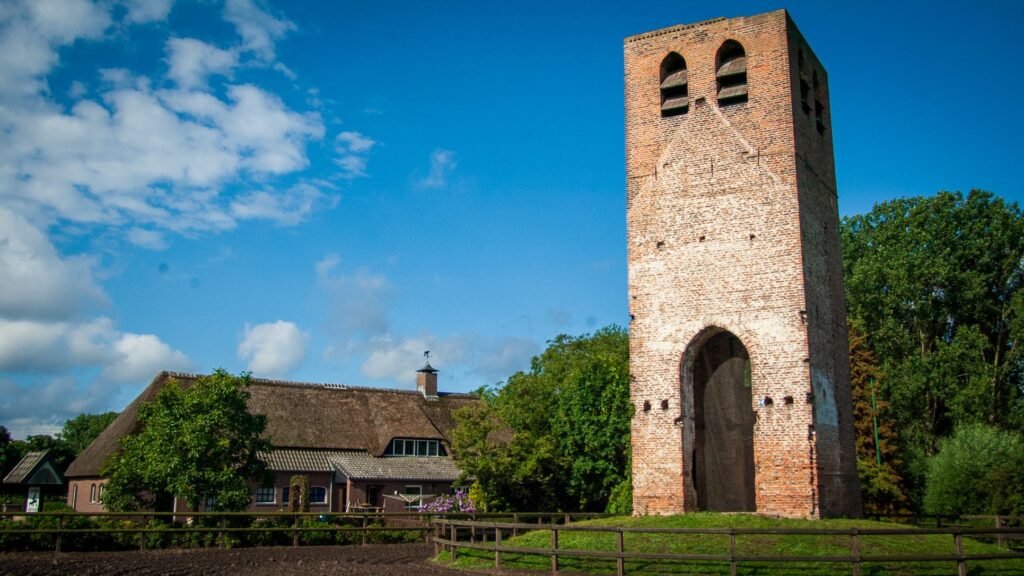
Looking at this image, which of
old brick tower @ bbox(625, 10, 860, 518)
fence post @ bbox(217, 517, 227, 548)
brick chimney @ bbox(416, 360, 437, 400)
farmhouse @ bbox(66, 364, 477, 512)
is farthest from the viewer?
brick chimney @ bbox(416, 360, 437, 400)

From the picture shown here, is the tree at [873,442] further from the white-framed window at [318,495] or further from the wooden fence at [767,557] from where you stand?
the white-framed window at [318,495]

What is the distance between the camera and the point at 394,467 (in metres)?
45.4

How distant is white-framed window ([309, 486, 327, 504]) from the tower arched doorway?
88.9 ft

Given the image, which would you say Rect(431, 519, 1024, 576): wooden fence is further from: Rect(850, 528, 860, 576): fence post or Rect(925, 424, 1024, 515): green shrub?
Rect(925, 424, 1024, 515): green shrub

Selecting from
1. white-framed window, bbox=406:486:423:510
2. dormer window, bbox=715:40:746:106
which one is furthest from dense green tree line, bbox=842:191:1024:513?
white-framed window, bbox=406:486:423:510

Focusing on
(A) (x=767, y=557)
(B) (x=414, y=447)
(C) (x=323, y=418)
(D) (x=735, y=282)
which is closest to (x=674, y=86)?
(D) (x=735, y=282)

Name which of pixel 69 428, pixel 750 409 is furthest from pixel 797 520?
pixel 69 428

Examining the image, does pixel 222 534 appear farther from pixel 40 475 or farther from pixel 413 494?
pixel 40 475

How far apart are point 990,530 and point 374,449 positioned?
36.5 m

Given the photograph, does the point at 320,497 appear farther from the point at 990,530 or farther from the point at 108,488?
the point at 990,530

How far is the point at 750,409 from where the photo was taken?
22.1 metres

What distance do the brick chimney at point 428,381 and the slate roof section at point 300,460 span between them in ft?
29.4

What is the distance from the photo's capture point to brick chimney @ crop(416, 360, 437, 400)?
5328 centimetres

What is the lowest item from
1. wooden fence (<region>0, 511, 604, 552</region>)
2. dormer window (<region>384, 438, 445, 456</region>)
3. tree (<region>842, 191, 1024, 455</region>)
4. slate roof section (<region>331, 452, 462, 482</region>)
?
wooden fence (<region>0, 511, 604, 552</region>)
